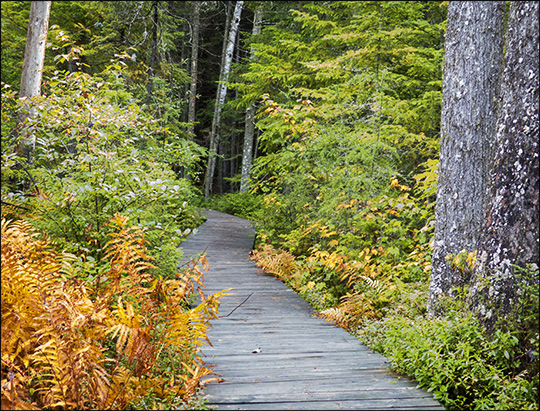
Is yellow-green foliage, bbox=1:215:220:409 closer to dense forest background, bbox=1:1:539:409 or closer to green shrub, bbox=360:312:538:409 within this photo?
dense forest background, bbox=1:1:539:409

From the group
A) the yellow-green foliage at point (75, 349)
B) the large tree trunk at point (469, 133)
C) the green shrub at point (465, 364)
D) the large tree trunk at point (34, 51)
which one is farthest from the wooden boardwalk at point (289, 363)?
the large tree trunk at point (34, 51)

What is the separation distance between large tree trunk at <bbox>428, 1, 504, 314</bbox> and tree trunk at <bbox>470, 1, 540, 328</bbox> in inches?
33.3

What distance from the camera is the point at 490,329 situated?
4027 mm

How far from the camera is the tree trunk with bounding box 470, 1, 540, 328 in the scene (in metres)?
3.88

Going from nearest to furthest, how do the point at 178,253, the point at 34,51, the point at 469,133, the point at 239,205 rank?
the point at 469,133, the point at 178,253, the point at 34,51, the point at 239,205

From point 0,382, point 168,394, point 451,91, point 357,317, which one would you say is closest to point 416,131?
point 451,91

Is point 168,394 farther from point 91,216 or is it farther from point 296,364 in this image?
point 91,216

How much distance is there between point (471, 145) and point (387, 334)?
2.66 metres

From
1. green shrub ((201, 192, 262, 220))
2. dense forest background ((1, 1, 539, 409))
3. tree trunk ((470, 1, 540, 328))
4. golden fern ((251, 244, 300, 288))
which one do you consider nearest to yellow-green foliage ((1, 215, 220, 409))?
dense forest background ((1, 1, 539, 409))

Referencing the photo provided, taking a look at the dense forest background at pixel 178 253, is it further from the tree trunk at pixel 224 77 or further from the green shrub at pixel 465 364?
the tree trunk at pixel 224 77

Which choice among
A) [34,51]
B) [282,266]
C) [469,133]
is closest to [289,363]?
[469,133]

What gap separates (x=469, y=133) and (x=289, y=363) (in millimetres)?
3675

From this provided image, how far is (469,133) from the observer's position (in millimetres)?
5254

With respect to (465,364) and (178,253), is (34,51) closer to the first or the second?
(178,253)
